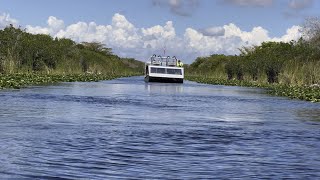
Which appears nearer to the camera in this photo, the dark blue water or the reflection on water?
the dark blue water

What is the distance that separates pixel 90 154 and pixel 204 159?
2.21 m

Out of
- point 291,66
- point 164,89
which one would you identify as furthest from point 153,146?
point 291,66

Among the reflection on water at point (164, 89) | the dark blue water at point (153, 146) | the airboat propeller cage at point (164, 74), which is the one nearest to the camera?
the dark blue water at point (153, 146)

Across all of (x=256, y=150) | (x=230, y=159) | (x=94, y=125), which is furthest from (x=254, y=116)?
(x=230, y=159)

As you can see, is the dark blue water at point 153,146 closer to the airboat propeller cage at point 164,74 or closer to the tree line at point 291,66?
the tree line at point 291,66

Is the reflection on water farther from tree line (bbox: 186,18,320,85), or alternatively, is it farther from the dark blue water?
the dark blue water

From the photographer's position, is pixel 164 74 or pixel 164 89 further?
pixel 164 74

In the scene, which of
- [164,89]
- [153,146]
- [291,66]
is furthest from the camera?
[291,66]

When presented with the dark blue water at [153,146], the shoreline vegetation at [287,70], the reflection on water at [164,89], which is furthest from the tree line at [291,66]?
the dark blue water at [153,146]

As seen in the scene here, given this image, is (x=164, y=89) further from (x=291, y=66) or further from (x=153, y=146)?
(x=153, y=146)

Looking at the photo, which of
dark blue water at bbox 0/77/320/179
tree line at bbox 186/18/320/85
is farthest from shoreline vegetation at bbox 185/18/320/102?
dark blue water at bbox 0/77/320/179

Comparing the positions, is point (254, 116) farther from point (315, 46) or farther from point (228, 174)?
point (315, 46)

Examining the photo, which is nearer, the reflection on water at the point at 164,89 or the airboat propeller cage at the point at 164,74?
the reflection on water at the point at 164,89

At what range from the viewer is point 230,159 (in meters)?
12.1
